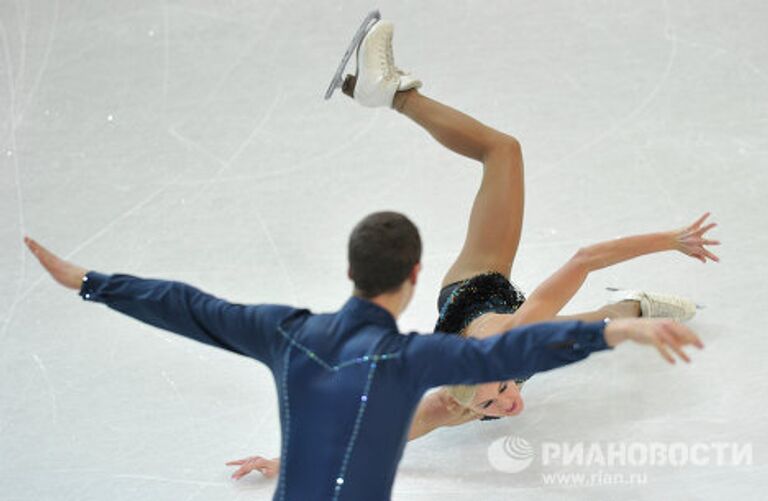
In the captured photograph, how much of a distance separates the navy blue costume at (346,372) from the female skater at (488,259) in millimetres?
1085

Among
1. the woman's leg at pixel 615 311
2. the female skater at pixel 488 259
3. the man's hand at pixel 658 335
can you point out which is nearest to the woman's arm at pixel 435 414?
the female skater at pixel 488 259

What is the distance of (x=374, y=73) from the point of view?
13.5 ft

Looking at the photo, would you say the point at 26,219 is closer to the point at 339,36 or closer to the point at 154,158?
the point at 154,158

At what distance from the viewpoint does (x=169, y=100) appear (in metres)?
5.30

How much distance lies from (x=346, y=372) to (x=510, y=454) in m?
1.34

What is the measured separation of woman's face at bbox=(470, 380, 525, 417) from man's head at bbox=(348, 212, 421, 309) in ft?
3.69

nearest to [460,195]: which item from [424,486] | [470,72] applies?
[470,72]

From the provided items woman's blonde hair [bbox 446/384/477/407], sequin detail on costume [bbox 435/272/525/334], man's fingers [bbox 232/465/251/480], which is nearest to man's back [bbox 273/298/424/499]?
woman's blonde hair [bbox 446/384/477/407]

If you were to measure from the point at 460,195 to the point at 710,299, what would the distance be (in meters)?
1.03

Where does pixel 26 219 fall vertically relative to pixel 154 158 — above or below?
below

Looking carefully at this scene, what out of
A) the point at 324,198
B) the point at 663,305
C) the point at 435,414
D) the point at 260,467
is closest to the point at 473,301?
the point at 435,414

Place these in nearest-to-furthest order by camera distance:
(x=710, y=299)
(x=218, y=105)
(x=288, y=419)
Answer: (x=288, y=419) → (x=710, y=299) → (x=218, y=105)

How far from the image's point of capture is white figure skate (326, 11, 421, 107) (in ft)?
13.5

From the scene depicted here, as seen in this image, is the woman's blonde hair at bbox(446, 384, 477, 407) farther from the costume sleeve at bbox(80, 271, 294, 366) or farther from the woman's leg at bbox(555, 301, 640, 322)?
the costume sleeve at bbox(80, 271, 294, 366)
